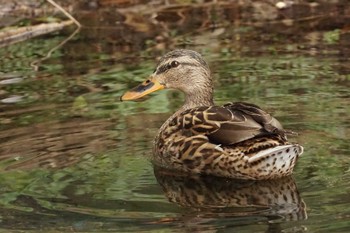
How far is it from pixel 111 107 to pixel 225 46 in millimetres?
2812

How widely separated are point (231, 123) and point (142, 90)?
1506mm

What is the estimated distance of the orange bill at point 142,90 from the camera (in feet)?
29.4

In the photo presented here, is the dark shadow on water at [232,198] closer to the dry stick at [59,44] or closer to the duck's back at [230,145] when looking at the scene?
the duck's back at [230,145]

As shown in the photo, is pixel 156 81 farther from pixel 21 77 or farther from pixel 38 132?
pixel 21 77

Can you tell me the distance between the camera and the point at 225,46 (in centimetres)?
1220

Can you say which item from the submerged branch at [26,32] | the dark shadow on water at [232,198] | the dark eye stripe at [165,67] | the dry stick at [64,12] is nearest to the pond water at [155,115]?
the dark shadow on water at [232,198]

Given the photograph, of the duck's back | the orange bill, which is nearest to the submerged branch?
the orange bill

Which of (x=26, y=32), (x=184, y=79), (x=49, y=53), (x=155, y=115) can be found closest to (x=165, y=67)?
(x=184, y=79)

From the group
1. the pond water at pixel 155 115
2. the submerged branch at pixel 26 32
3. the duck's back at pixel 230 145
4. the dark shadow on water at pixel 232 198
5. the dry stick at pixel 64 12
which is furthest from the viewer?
the dry stick at pixel 64 12

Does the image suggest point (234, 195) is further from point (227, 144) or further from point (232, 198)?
point (227, 144)

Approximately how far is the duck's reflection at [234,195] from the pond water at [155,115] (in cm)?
1

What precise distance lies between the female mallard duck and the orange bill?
1.78 feet

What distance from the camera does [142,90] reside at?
9016 mm

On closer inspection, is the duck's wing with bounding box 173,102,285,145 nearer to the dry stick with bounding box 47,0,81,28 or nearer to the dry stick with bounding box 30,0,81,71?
the dry stick with bounding box 30,0,81,71
